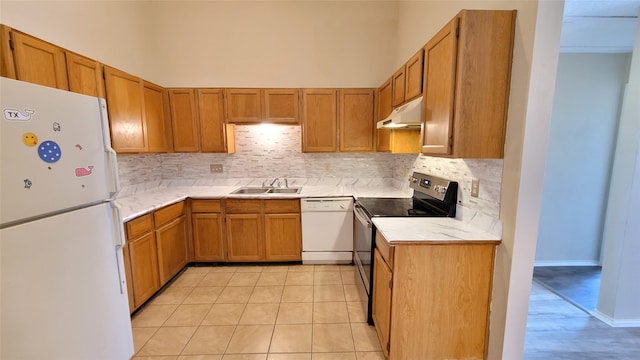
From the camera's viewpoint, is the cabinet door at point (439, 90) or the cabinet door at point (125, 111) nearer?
the cabinet door at point (439, 90)

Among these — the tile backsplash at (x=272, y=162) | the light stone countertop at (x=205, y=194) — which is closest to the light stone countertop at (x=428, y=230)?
the light stone countertop at (x=205, y=194)

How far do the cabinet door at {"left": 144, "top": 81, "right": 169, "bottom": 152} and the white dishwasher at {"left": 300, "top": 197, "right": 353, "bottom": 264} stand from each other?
1894 millimetres

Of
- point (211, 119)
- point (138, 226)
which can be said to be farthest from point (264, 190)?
point (138, 226)

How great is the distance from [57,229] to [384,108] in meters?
2.92

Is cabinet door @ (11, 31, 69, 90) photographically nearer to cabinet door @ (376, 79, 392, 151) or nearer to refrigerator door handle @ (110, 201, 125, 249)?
refrigerator door handle @ (110, 201, 125, 249)

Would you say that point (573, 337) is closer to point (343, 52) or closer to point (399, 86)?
point (399, 86)

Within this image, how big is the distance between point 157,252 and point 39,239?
4.96 feet

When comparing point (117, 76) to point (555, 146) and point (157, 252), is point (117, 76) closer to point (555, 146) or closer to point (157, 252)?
point (157, 252)

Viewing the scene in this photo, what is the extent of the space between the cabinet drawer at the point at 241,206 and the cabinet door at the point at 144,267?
2.73ft

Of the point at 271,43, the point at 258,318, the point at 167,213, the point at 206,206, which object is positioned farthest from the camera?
the point at 271,43

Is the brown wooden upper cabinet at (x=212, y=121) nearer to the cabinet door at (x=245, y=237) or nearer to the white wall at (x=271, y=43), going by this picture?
the white wall at (x=271, y=43)

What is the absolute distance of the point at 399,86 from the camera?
239 cm

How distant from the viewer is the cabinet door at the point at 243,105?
3197 millimetres

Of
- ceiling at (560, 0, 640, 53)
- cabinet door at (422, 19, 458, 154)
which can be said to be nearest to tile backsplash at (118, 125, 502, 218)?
cabinet door at (422, 19, 458, 154)
